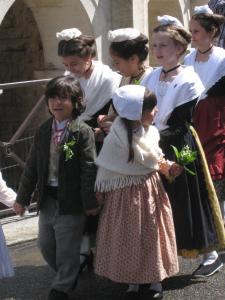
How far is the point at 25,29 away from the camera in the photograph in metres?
12.3

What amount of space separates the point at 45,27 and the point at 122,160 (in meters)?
6.09

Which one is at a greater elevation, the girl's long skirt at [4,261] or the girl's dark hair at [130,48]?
the girl's dark hair at [130,48]

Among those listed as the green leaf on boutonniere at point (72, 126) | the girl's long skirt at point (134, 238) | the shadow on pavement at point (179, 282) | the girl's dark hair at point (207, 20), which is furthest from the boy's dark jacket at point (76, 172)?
the girl's dark hair at point (207, 20)

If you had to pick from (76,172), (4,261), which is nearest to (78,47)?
(76,172)

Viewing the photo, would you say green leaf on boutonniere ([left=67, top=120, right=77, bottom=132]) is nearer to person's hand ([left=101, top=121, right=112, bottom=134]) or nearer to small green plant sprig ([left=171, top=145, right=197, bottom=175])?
person's hand ([left=101, top=121, right=112, bottom=134])

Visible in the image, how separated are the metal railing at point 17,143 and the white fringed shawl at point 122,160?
264 centimetres

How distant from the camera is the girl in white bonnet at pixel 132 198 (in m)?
4.27

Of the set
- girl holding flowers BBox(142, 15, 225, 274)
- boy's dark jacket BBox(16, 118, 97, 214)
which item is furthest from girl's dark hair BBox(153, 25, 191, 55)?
boy's dark jacket BBox(16, 118, 97, 214)

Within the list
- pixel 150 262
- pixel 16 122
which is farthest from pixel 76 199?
pixel 16 122

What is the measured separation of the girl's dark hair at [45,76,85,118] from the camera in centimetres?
433

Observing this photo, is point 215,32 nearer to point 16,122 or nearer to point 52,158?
point 52,158

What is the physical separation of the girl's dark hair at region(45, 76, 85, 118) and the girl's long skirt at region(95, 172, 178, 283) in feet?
1.74

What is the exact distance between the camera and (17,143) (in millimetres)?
7418

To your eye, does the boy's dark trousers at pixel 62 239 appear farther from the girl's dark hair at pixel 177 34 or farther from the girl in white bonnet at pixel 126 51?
the girl's dark hair at pixel 177 34
